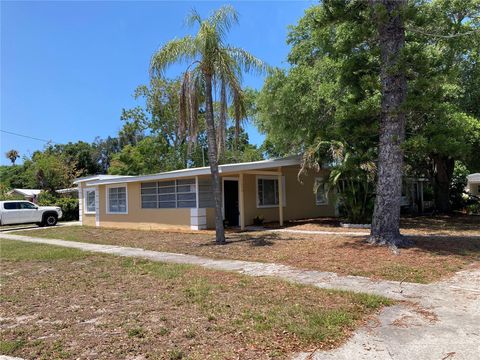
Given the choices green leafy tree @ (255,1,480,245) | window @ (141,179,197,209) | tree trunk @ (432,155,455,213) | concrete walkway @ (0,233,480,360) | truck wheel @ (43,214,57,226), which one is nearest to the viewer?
concrete walkway @ (0,233,480,360)

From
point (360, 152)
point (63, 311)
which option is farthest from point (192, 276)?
point (360, 152)

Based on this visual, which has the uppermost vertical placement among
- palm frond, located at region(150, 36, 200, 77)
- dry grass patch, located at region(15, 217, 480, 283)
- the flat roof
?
palm frond, located at region(150, 36, 200, 77)

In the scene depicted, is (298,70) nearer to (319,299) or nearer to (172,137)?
(319,299)

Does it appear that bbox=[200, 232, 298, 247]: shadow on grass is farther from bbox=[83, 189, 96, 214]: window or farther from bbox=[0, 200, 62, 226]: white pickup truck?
bbox=[0, 200, 62, 226]: white pickup truck

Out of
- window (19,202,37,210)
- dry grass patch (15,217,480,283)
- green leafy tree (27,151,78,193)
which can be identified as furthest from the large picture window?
green leafy tree (27,151,78,193)

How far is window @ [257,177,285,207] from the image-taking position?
61.2 feet

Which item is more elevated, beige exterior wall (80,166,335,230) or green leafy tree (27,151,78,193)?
green leafy tree (27,151,78,193)

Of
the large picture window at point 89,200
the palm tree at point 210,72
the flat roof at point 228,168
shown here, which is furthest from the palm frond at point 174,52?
the large picture window at point 89,200

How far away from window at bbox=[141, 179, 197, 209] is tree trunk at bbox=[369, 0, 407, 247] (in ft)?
29.1

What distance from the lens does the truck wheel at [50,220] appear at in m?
24.8

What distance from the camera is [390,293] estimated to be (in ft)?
20.7

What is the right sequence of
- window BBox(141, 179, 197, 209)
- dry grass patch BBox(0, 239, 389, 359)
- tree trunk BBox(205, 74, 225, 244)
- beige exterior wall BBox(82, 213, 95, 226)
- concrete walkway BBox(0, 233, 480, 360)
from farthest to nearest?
beige exterior wall BBox(82, 213, 95, 226), window BBox(141, 179, 197, 209), tree trunk BBox(205, 74, 225, 244), dry grass patch BBox(0, 239, 389, 359), concrete walkway BBox(0, 233, 480, 360)

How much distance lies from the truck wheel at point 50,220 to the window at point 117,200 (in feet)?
16.2

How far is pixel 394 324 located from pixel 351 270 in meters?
3.08
